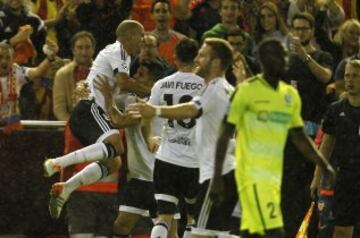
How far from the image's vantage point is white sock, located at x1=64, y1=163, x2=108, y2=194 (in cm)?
1603

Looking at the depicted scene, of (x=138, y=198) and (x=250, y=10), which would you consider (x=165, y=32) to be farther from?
(x=138, y=198)

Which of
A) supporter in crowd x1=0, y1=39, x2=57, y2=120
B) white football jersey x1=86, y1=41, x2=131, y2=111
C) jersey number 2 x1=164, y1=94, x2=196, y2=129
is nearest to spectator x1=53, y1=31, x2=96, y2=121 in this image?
supporter in crowd x1=0, y1=39, x2=57, y2=120

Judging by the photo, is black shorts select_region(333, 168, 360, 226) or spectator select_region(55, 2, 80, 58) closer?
black shorts select_region(333, 168, 360, 226)

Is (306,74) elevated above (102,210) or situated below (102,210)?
above

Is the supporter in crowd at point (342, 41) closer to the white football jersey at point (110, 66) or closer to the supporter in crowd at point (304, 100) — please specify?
the supporter in crowd at point (304, 100)

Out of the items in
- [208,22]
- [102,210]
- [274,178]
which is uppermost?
[208,22]

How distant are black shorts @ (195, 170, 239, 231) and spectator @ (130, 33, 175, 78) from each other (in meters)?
3.76

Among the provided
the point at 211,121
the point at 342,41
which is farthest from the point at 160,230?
the point at 342,41

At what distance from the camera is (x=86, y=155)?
1587 cm

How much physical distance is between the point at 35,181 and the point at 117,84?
2.71m

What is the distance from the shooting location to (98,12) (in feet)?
63.2

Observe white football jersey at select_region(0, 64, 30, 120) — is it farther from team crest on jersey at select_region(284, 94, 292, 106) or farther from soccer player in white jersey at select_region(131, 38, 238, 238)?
team crest on jersey at select_region(284, 94, 292, 106)

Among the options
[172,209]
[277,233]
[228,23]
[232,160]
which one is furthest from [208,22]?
[277,233]

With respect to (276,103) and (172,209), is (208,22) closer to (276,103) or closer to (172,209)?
(172,209)
